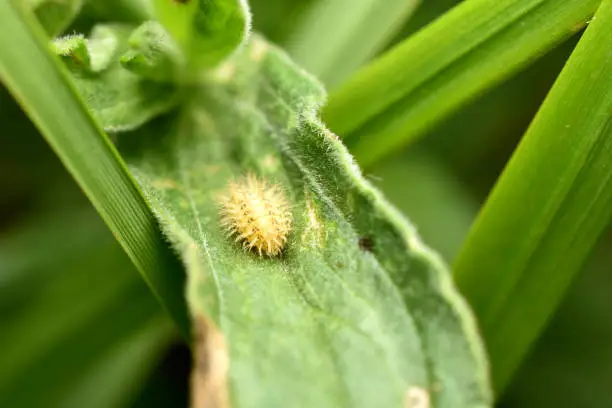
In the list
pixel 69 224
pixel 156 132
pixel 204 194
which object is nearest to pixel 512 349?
pixel 204 194

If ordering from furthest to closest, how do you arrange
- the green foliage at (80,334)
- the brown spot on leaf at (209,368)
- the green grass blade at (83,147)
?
1. the green foliage at (80,334)
2. the green grass blade at (83,147)
3. the brown spot on leaf at (209,368)

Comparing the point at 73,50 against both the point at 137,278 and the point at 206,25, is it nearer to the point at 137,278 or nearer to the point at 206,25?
the point at 206,25

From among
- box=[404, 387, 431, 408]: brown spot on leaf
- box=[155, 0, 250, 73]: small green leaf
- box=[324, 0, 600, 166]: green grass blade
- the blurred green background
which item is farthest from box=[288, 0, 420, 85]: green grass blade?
box=[404, 387, 431, 408]: brown spot on leaf

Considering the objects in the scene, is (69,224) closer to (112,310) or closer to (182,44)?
(112,310)

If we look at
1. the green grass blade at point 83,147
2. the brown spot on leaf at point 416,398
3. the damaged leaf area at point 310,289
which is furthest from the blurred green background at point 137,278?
the brown spot on leaf at point 416,398

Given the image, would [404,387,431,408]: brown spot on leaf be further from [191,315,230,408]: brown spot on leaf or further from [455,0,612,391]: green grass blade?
[455,0,612,391]: green grass blade

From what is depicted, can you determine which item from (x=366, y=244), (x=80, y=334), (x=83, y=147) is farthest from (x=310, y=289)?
(x=80, y=334)

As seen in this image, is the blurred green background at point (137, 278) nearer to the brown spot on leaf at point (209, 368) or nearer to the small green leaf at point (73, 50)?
the small green leaf at point (73, 50)
